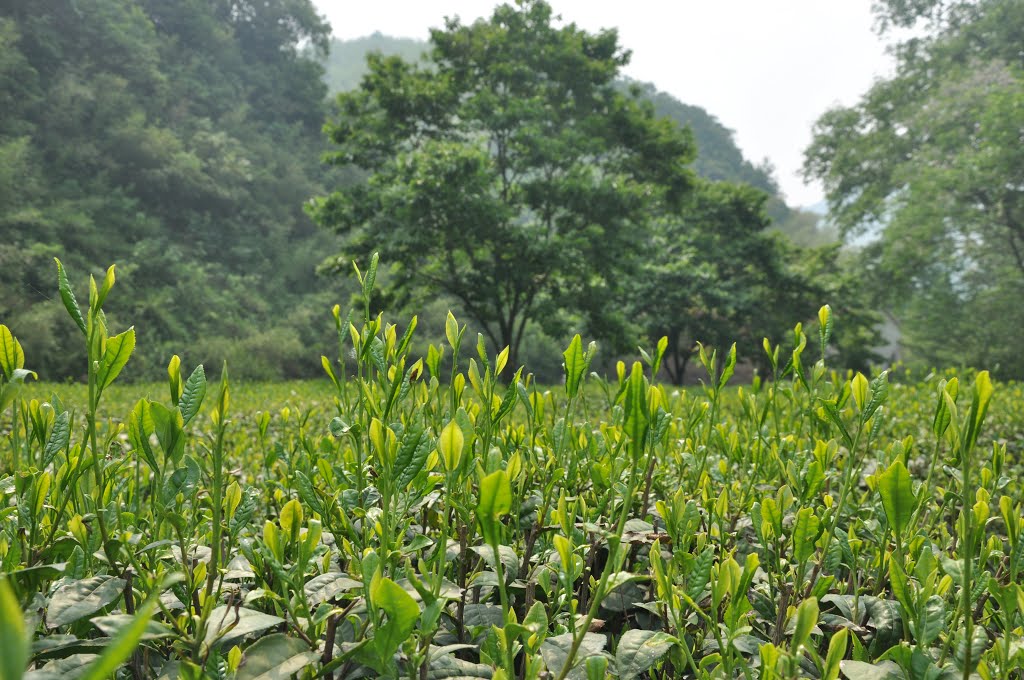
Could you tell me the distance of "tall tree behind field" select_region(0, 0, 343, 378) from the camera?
70.2ft

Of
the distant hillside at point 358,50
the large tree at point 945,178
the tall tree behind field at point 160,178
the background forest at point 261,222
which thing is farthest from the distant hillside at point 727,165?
the distant hillside at point 358,50

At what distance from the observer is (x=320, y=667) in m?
0.62

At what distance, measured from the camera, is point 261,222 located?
105 feet

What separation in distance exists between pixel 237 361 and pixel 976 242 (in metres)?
25.1

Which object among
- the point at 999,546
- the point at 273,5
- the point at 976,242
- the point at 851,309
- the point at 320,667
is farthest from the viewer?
the point at 273,5

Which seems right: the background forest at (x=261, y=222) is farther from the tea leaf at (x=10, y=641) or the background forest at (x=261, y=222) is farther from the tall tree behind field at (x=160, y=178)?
the tea leaf at (x=10, y=641)

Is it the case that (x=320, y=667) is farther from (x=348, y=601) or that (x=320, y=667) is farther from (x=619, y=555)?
(x=619, y=555)

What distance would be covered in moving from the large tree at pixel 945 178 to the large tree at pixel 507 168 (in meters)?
8.36

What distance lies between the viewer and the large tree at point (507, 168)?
13.4 m

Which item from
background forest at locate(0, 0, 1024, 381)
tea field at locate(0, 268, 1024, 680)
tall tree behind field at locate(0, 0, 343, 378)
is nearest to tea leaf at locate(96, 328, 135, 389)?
tea field at locate(0, 268, 1024, 680)

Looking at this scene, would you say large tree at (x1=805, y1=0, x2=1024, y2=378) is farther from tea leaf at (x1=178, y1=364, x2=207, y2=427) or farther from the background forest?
tea leaf at (x1=178, y1=364, x2=207, y2=427)

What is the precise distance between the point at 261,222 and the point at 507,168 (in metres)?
20.9

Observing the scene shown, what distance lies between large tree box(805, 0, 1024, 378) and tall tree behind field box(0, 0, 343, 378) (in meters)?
22.4

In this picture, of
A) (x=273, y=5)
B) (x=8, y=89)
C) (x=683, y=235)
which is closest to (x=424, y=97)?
(x=683, y=235)
